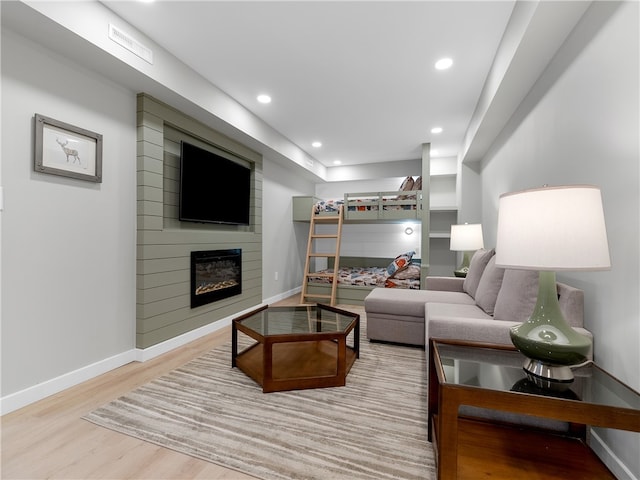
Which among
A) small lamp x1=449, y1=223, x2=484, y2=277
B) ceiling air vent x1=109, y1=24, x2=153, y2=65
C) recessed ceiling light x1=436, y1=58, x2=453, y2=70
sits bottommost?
small lamp x1=449, y1=223, x2=484, y2=277

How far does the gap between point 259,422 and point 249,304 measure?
2342 millimetres

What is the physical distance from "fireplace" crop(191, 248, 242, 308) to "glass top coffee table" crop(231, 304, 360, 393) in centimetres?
61

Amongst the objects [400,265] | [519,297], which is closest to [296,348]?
[519,297]

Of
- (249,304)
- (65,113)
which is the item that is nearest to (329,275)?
(249,304)

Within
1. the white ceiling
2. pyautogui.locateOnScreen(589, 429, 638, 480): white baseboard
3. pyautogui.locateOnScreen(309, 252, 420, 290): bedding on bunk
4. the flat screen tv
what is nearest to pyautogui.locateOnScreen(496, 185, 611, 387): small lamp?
pyautogui.locateOnScreen(589, 429, 638, 480): white baseboard

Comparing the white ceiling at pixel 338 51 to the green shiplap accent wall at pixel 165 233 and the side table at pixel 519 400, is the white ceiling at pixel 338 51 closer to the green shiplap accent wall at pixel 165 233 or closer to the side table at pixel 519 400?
the green shiplap accent wall at pixel 165 233

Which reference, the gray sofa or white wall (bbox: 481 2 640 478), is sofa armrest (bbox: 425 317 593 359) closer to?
the gray sofa

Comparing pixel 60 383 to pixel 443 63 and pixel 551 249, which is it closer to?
pixel 551 249

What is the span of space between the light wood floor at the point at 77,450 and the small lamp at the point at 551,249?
1288 mm

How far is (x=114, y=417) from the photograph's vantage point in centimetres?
161

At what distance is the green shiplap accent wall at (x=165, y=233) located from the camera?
2.39 metres

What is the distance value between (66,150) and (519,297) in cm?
299

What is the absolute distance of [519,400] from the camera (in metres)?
0.96

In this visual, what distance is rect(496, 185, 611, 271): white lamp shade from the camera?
993 millimetres
